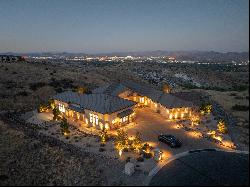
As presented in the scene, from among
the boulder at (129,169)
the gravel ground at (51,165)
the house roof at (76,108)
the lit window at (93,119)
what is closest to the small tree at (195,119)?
the lit window at (93,119)

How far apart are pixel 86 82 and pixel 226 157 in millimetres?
73957

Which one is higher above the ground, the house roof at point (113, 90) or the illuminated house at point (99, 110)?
the house roof at point (113, 90)

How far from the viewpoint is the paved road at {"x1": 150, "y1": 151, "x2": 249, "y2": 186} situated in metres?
26.9

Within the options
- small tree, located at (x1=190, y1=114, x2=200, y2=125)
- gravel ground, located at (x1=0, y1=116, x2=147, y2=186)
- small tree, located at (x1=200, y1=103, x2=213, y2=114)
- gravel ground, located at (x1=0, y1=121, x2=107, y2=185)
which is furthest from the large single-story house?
gravel ground, located at (x1=0, y1=121, x2=107, y2=185)

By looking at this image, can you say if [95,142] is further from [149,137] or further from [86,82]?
[86,82]

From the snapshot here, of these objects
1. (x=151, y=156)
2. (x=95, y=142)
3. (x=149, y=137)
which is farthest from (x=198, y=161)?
(x=95, y=142)

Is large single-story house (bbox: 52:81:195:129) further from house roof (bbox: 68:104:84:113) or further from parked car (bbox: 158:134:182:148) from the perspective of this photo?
parked car (bbox: 158:134:182:148)

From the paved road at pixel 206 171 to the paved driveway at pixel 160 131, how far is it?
19.0 feet

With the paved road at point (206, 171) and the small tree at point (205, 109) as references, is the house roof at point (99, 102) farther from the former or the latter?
the paved road at point (206, 171)

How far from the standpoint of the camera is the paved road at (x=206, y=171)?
26.9m

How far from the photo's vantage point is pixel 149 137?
45.0 metres

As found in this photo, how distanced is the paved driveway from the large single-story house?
240 cm

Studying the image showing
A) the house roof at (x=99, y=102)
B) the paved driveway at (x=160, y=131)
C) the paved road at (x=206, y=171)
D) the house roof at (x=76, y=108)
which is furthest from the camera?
the house roof at (x=76, y=108)

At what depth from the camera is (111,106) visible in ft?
163
